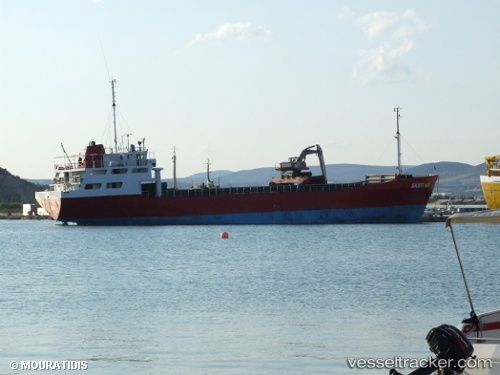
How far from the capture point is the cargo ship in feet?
184

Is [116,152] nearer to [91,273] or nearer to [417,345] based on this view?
[91,273]

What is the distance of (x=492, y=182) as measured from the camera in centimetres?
5706

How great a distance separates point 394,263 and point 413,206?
26.2 meters

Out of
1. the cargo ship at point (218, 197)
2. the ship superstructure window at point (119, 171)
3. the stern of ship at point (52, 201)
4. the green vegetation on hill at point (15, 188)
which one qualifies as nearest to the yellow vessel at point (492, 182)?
the cargo ship at point (218, 197)

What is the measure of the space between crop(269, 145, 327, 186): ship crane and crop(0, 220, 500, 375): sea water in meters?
Answer: 17.7

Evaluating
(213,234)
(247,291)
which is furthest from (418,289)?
(213,234)

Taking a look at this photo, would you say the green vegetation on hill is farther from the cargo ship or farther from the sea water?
the sea water

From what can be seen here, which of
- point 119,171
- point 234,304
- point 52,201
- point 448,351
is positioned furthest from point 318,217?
point 448,351

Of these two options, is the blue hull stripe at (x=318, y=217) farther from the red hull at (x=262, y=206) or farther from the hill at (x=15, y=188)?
the hill at (x=15, y=188)

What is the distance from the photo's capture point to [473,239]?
46312 mm

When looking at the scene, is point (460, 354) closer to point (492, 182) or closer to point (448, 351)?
point (448, 351)

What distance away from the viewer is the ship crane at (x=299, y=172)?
58.5 metres

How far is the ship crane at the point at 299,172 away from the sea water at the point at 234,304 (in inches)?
695

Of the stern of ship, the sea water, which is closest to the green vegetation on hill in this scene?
the stern of ship
